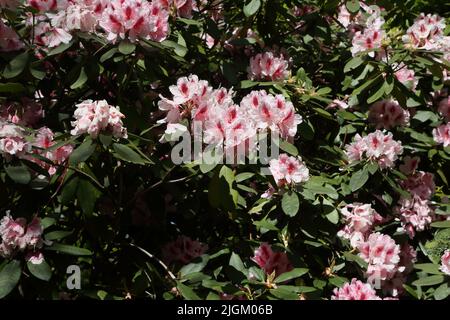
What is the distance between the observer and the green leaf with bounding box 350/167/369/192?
2398 millimetres

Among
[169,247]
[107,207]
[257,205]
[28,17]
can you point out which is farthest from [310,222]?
[28,17]

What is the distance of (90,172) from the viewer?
6.48ft

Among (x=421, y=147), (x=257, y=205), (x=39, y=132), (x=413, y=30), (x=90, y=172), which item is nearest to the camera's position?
(x=90, y=172)

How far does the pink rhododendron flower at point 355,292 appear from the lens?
2.17 m

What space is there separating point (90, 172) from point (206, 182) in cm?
44

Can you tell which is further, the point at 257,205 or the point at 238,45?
the point at 238,45

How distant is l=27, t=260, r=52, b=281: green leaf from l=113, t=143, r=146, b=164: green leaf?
15.6 inches

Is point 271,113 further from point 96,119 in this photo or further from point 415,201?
point 415,201

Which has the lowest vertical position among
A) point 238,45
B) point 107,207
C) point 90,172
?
point 107,207

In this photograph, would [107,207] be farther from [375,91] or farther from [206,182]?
[375,91]

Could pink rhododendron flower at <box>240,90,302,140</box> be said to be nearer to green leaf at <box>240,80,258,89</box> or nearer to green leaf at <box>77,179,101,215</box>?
green leaf at <box>240,80,258,89</box>

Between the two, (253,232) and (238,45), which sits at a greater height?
(238,45)

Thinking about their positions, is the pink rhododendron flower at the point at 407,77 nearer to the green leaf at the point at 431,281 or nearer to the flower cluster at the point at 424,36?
the flower cluster at the point at 424,36

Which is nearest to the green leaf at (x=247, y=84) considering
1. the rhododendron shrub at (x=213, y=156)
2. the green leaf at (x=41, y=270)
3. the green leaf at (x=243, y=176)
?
the rhododendron shrub at (x=213, y=156)
